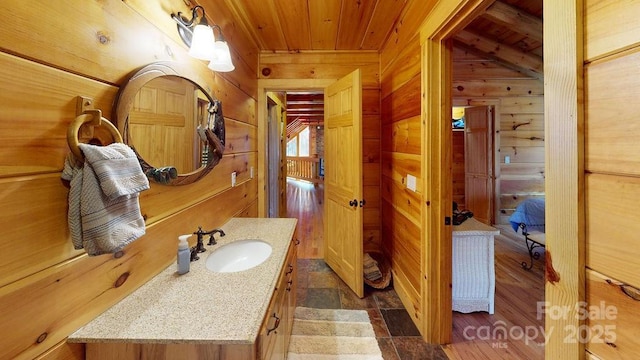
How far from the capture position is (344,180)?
93.3 inches

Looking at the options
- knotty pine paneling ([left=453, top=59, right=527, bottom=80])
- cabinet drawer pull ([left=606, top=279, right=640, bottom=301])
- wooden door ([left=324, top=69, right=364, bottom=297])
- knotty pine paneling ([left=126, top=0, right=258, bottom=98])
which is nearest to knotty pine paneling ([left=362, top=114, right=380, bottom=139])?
wooden door ([left=324, top=69, right=364, bottom=297])

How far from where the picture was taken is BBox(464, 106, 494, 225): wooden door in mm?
3895

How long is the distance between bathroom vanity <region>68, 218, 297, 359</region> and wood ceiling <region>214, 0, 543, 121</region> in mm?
1651

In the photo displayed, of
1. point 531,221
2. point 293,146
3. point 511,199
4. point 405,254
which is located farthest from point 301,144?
point 405,254

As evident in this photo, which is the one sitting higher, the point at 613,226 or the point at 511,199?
the point at 613,226

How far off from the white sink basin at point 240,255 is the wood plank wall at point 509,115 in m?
3.91

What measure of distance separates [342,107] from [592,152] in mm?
1934

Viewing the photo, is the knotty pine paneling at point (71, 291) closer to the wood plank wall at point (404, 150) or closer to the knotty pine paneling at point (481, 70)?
the wood plank wall at point (404, 150)

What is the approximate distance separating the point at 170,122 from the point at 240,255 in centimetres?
83

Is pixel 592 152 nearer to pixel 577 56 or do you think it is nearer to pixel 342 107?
pixel 577 56

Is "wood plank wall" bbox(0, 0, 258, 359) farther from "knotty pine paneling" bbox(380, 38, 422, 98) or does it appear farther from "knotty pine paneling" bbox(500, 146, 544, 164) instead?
"knotty pine paneling" bbox(500, 146, 544, 164)

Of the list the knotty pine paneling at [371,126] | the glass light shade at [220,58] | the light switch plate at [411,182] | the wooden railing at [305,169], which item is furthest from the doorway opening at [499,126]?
the wooden railing at [305,169]

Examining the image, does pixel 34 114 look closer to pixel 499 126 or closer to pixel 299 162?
pixel 499 126

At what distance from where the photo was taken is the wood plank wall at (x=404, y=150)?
1.73 metres
